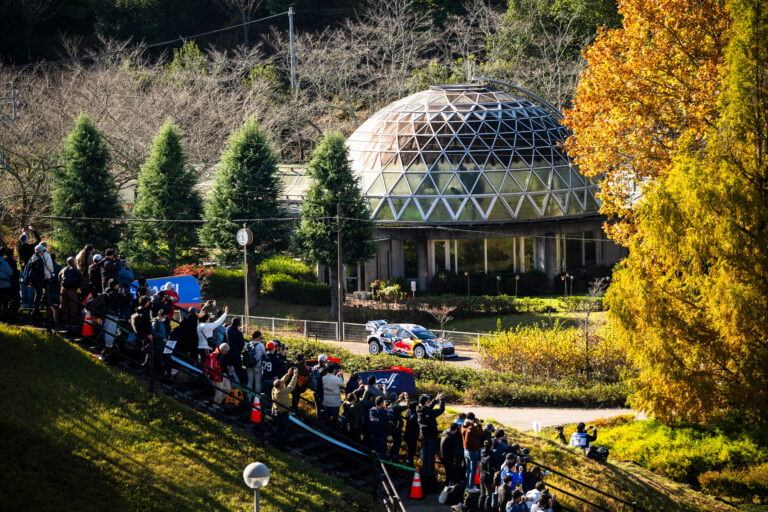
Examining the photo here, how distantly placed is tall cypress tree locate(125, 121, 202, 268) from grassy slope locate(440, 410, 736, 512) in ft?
86.9

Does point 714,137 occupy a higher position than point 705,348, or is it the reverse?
point 714,137

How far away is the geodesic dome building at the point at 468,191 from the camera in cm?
4281

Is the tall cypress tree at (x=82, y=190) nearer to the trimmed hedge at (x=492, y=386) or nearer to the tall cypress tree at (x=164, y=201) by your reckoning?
the tall cypress tree at (x=164, y=201)

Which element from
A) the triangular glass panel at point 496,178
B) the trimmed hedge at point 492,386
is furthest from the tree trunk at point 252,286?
the trimmed hedge at point 492,386

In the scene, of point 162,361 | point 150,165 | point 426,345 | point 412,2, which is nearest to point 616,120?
point 426,345

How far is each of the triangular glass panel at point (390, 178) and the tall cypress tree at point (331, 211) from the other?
4.61 meters

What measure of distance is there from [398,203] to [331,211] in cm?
543

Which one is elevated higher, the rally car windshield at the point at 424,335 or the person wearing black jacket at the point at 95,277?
the person wearing black jacket at the point at 95,277

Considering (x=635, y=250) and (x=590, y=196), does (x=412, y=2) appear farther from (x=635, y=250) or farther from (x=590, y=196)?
(x=635, y=250)

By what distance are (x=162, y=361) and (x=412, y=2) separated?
5771 centimetres

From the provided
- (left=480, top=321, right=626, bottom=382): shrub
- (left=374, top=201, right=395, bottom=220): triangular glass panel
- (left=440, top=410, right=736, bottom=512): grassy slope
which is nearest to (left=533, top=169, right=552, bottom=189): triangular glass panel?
(left=374, top=201, right=395, bottom=220): triangular glass panel

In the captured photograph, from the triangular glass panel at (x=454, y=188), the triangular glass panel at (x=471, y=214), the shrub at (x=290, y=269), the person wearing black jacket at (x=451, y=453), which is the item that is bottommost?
the person wearing black jacket at (x=451, y=453)

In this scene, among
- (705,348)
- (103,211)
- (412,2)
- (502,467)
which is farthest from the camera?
(412,2)

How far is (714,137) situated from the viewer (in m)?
18.3
